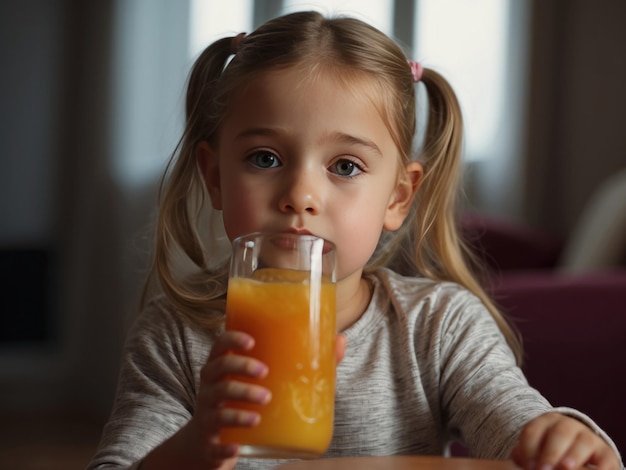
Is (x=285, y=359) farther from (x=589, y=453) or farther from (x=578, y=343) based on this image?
A: (x=578, y=343)

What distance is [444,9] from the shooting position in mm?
3766

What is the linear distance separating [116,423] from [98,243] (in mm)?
3070

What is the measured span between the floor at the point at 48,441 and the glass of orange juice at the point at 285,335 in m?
2.48

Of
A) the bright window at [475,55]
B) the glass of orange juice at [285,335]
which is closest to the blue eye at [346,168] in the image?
the glass of orange juice at [285,335]

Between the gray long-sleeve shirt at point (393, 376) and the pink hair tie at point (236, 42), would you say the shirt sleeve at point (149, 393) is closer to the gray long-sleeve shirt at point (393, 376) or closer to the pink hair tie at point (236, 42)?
the gray long-sleeve shirt at point (393, 376)

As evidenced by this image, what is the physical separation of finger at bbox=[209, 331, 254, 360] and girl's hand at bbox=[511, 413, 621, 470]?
0.86 feet

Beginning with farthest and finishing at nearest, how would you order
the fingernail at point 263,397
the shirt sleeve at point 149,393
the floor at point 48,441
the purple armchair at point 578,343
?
the floor at point 48,441, the purple armchair at point 578,343, the shirt sleeve at point 149,393, the fingernail at point 263,397

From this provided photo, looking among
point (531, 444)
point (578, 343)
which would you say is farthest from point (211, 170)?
point (578, 343)

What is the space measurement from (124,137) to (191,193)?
269 centimetres

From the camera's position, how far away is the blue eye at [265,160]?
3.85 feet

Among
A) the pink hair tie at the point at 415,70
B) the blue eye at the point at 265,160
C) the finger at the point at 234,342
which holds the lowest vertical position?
the finger at the point at 234,342

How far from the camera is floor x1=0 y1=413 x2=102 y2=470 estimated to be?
10.5 ft

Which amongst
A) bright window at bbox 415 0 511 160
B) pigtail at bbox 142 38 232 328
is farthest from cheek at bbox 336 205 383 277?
bright window at bbox 415 0 511 160

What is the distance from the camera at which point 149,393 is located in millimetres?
1191
